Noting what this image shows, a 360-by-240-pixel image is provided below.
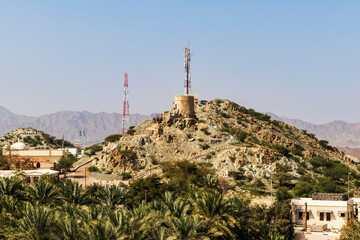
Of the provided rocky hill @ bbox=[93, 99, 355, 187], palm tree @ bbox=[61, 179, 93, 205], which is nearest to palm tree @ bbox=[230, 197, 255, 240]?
palm tree @ bbox=[61, 179, 93, 205]

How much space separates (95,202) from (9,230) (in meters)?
14.0

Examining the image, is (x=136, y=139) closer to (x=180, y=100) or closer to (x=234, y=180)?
(x=180, y=100)

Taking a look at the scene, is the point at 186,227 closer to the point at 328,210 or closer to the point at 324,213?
the point at 324,213

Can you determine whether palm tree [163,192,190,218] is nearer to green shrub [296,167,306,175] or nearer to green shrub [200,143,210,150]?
green shrub [296,167,306,175]

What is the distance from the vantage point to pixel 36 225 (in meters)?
35.3

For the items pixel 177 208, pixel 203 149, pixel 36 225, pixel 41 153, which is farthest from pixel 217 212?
pixel 41 153

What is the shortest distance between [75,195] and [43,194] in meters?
3.23

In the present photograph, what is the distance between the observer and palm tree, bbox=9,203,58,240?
34812mm

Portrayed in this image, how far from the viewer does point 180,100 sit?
333 ft

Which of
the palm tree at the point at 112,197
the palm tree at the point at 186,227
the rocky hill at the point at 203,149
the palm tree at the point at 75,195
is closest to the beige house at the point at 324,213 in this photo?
the palm tree at the point at 112,197

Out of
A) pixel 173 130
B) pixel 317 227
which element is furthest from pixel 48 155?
pixel 317 227

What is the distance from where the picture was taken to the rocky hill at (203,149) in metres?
85.6

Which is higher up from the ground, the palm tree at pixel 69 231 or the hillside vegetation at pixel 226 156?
the hillside vegetation at pixel 226 156

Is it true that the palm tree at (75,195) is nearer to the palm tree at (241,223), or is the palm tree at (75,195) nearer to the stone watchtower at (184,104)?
the palm tree at (241,223)
